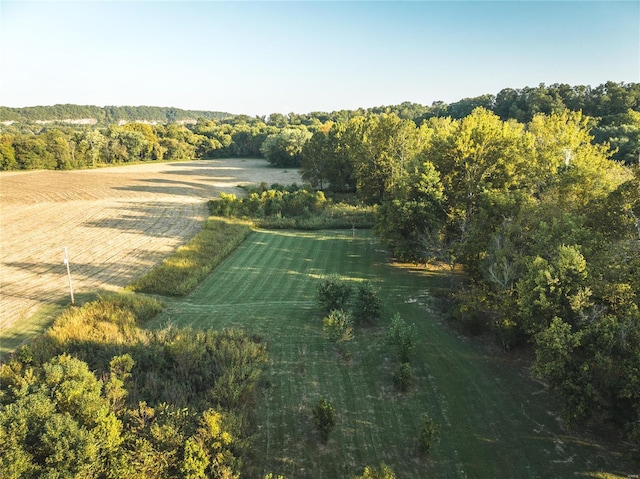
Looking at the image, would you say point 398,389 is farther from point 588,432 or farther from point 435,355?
point 588,432

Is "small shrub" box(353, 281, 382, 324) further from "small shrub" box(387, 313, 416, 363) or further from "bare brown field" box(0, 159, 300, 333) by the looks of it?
"bare brown field" box(0, 159, 300, 333)

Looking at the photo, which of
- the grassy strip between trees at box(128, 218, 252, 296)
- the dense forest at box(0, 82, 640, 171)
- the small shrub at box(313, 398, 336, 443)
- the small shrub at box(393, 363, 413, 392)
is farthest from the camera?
the dense forest at box(0, 82, 640, 171)

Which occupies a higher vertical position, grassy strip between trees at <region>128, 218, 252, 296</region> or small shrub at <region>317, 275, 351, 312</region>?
small shrub at <region>317, 275, 351, 312</region>

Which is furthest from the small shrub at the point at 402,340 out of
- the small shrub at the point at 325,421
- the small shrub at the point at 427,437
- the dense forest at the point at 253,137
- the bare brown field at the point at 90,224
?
the dense forest at the point at 253,137

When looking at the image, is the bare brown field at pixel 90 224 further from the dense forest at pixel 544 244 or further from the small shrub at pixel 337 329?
the dense forest at pixel 544 244

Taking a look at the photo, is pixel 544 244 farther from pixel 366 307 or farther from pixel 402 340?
pixel 366 307

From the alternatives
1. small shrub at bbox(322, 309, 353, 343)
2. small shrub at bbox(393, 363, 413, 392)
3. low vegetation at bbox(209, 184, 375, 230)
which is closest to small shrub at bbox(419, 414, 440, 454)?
small shrub at bbox(393, 363, 413, 392)

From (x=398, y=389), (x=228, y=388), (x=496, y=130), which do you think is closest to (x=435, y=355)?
(x=398, y=389)
